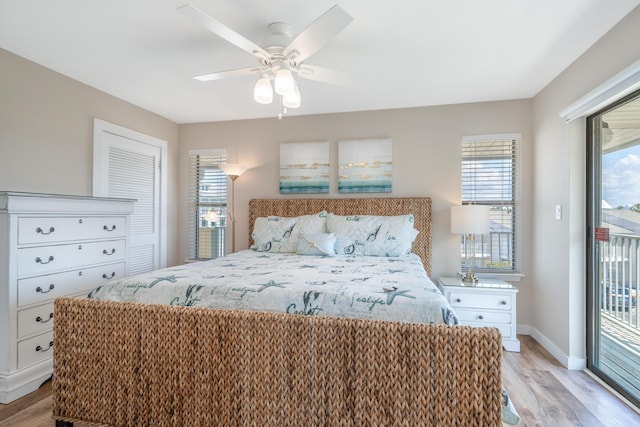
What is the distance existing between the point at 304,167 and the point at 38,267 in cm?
257

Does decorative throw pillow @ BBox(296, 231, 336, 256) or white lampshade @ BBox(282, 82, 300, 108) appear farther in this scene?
decorative throw pillow @ BBox(296, 231, 336, 256)

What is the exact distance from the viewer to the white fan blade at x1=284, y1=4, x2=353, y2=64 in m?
1.41

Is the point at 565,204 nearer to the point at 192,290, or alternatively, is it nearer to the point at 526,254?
the point at 526,254

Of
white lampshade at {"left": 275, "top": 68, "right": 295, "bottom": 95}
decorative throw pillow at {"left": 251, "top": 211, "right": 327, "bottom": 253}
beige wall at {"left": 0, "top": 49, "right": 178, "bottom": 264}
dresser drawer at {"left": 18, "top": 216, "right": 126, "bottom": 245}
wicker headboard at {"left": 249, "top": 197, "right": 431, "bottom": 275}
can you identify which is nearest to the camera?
white lampshade at {"left": 275, "top": 68, "right": 295, "bottom": 95}

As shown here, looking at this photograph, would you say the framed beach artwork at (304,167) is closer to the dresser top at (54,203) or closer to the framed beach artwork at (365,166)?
the framed beach artwork at (365,166)

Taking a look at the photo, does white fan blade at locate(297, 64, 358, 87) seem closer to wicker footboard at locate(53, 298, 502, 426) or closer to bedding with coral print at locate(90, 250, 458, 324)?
bedding with coral print at locate(90, 250, 458, 324)

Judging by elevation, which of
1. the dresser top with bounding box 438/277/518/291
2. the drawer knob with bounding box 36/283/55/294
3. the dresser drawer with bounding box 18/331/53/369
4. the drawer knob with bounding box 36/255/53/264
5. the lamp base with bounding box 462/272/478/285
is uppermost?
the drawer knob with bounding box 36/255/53/264

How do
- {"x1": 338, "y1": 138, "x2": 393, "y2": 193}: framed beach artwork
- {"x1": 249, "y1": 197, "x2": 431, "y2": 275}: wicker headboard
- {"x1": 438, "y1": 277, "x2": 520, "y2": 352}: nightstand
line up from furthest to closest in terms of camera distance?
{"x1": 338, "y1": 138, "x2": 393, "y2": 193}: framed beach artwork → {"x1": 249, "y1": 197, "x2": 431, "y2": 275}: wicker headboard → {"x1": 438, "y1": 277, "x2": 520, "y2": 352}: nightstand

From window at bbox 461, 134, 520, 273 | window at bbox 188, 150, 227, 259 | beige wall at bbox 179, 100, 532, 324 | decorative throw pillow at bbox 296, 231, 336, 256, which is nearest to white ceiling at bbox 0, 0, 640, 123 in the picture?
beige wall at bbox 179, 100, 532, 324

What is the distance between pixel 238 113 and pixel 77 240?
213 centimetres

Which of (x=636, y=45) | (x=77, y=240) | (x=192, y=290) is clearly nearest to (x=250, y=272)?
(x=192, y=290)

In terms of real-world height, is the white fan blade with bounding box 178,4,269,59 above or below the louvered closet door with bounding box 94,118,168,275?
A: above

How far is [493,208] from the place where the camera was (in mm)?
3416

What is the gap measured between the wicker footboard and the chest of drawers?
2.62ft
